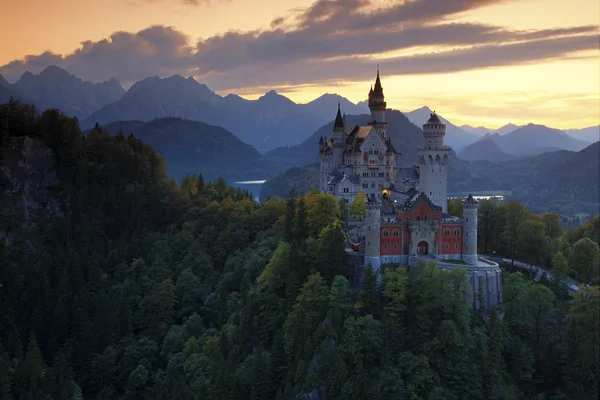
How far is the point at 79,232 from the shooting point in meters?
108

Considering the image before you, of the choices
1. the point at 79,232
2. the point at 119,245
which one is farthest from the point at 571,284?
the point at 79,232

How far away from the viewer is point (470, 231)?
71.1 metres

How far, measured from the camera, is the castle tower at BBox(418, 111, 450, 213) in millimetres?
81062

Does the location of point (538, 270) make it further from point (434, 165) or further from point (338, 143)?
point (338, 143)

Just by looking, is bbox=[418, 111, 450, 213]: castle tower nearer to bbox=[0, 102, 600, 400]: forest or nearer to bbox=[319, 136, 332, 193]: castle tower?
bbox=[0, 102, 600, 400]: forest

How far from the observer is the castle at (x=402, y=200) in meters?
69.8

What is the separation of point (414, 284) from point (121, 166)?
78494 mm

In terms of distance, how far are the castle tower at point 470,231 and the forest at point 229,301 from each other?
5010mm

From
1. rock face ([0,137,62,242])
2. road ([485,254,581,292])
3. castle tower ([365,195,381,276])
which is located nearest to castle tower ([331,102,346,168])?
road ([485,254,581,292])

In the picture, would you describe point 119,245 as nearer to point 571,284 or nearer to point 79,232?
point 79,232

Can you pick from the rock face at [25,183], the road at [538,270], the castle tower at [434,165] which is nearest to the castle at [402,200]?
the castle tower at [434,165]

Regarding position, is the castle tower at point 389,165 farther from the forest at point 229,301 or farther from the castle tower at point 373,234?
the castle tower at point 373,234

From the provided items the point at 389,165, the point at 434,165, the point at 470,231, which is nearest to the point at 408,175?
the point at 389,165

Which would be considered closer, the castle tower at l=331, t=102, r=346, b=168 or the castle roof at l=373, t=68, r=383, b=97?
the castle tower at l=331, t=102, r=346, b=168
